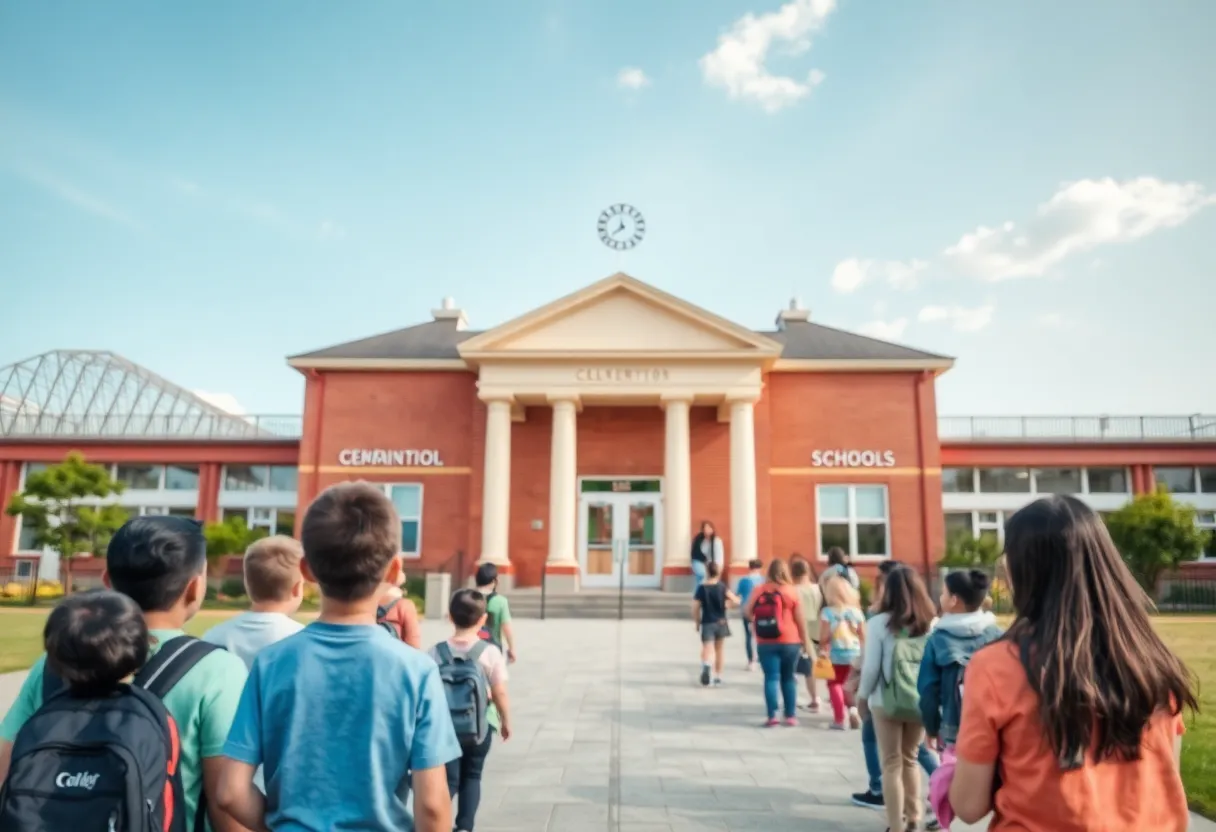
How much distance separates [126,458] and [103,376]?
17.3 meters

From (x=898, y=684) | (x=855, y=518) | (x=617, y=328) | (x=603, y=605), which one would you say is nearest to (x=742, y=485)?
(x=855, y=518)

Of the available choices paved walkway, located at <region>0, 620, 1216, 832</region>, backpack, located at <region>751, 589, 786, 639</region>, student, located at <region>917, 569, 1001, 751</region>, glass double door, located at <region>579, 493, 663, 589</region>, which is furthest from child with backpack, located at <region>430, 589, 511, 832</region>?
glass double door, located at <region>579, 493, 663, 589</region>

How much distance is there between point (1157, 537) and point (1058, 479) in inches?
213

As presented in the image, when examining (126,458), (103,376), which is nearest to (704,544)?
(126,458)

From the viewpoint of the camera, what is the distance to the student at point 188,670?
2.45 metres

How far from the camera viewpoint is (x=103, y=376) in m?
44.8

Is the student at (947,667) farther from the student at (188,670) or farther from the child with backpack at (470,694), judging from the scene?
the student at (188,670)

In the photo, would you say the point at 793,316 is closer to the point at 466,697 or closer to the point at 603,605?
the point at 603,605

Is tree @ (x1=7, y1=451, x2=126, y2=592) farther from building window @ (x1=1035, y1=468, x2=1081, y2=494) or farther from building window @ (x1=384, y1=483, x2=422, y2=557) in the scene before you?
building window @ (x1=1035, y1=468, x2=1081, y2=494)

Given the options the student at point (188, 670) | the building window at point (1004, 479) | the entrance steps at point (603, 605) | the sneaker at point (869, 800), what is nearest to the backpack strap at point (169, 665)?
the student at point (188, 670)

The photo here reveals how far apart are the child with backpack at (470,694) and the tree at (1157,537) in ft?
84.3

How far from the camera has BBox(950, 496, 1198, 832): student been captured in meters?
1.95

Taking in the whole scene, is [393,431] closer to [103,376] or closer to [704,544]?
[704,544]

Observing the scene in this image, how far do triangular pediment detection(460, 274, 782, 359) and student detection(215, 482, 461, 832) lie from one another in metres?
21.2
